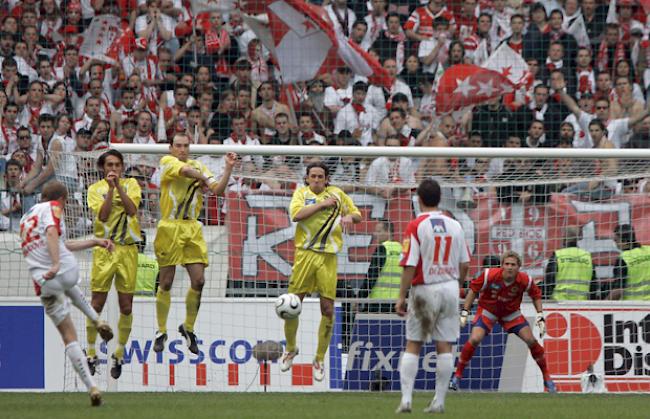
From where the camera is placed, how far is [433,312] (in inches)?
382

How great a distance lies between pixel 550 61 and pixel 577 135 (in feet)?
4.84

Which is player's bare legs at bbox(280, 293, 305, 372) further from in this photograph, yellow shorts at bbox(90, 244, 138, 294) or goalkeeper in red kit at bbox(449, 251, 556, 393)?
goalkeeper in red kit at bbox(449, 251, 556, 393)

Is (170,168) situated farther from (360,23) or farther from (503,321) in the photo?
(360,23)

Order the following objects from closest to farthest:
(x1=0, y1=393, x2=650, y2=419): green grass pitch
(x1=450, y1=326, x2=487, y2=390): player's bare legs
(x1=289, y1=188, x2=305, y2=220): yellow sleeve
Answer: (x1=0, y1=393, x2=650, y2=419): green grass pitch < (x1=289, y1=188, x2=305, y2=220): yellow sleeve < (x1=450, y1=326, x2=487, y2=390): player's bare legs

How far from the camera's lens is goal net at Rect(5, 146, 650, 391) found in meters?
14.2

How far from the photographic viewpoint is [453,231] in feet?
32.0

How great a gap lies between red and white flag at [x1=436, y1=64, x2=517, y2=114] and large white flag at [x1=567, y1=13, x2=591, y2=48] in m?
2.11

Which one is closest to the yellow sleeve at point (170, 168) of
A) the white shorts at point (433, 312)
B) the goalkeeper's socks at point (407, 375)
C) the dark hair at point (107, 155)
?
the dark hair at point (107, 155)

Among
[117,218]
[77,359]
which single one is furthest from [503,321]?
[77,359]

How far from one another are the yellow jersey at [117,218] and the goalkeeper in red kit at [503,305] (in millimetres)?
3812

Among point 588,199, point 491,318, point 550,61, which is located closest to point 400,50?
point 550,61

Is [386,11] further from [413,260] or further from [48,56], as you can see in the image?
[413,260]

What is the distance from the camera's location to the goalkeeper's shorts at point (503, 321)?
45.0ft

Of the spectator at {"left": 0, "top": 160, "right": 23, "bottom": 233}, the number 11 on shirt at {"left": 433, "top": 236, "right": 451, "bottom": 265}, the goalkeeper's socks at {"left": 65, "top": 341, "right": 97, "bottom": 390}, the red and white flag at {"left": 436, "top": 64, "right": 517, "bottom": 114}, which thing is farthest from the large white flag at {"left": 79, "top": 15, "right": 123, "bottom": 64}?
the number 11 on shirt at {"left": 433, "top": 236, "right": 451, "bottom": 265}
